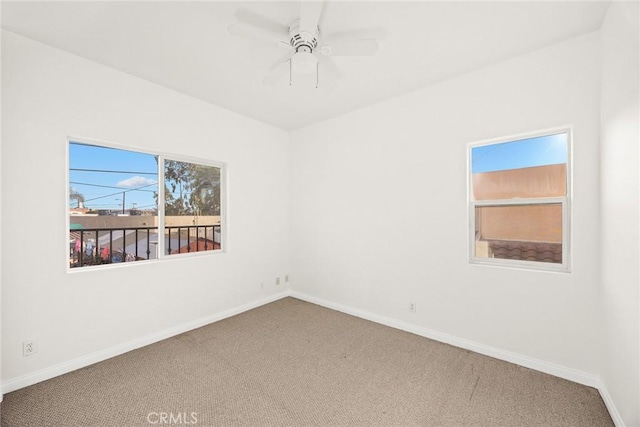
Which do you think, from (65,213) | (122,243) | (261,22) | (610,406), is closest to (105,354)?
(122,243)

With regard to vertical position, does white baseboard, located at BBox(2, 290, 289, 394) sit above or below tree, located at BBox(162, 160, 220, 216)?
below

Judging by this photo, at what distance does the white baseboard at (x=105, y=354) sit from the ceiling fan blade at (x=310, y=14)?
10.5 feet

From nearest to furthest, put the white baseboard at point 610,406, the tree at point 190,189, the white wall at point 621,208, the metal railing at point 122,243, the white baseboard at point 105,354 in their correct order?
the white wall at point 621,208 → the white baseboard at point 610,406 → the white baseboard at point 105,354 → the metal railing at point 122,243 → the tree at point 190,189

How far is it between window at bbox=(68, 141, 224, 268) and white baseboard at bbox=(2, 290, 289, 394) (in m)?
0.82

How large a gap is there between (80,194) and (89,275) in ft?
2.55

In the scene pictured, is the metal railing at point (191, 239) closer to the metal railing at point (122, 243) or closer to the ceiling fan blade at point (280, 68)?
the metal railing at point (122, 243)

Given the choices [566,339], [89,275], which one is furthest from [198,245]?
[566,339]

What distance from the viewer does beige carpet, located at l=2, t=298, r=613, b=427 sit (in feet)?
5.86

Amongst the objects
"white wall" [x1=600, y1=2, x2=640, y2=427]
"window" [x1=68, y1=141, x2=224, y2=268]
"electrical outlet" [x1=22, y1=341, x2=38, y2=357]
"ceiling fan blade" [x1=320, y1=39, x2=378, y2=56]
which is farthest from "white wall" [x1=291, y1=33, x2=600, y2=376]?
"electrical outlet" [x1=22, y1=341, x2=38, y2=357]

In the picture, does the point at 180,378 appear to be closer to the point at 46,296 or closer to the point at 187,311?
the point at 187,311

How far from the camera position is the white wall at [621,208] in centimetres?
152

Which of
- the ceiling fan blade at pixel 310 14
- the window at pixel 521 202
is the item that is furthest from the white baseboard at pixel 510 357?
the ceiling fan blade at pixel 310 14

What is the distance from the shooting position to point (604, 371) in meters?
2.01

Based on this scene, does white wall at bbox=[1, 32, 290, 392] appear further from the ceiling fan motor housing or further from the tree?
the ceiling fan motor housing
